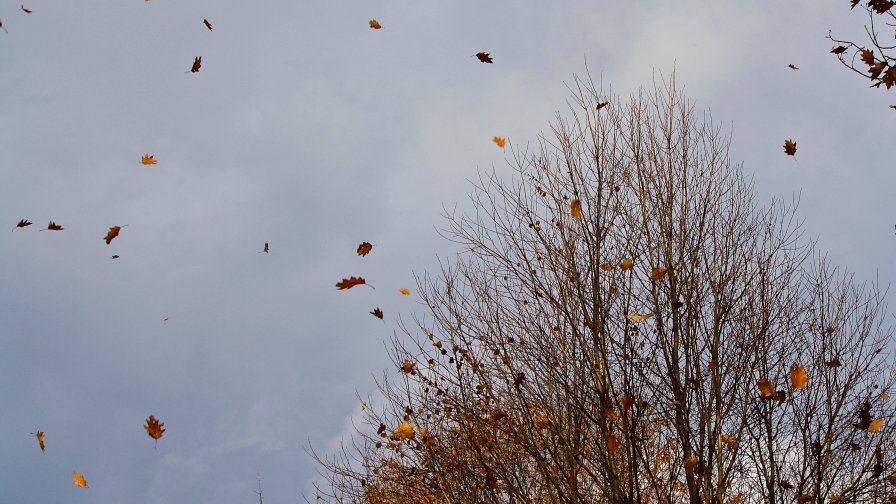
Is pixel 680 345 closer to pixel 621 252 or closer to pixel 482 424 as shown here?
pixel 621 252

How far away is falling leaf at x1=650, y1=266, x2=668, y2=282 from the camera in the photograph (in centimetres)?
498

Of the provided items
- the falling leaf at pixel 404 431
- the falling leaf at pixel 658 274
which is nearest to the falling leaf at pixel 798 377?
the falling leaf at pixel 658 274

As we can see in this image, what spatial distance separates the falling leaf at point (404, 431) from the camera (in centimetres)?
664

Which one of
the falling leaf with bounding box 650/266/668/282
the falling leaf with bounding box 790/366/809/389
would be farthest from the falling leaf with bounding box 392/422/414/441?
the falling leaf with bounding box 790/366/809/389

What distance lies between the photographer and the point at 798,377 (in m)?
5.93

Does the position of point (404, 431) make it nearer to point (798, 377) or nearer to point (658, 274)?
point (658, 274)

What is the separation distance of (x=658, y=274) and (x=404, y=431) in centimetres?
321

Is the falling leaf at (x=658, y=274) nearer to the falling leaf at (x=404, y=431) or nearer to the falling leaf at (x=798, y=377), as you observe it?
the falling leaf at (x=798, y=377)

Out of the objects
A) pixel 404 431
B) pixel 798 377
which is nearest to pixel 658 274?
pixel 798 377

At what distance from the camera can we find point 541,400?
510 centimetres

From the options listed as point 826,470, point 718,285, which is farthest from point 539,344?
point 826,470

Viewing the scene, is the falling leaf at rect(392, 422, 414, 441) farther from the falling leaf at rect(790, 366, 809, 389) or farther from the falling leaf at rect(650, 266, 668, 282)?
the falling leaf at rect(790, 366, 809, 389)

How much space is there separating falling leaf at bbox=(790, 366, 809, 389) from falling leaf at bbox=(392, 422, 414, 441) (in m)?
3.71

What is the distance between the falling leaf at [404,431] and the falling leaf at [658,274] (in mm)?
3047
